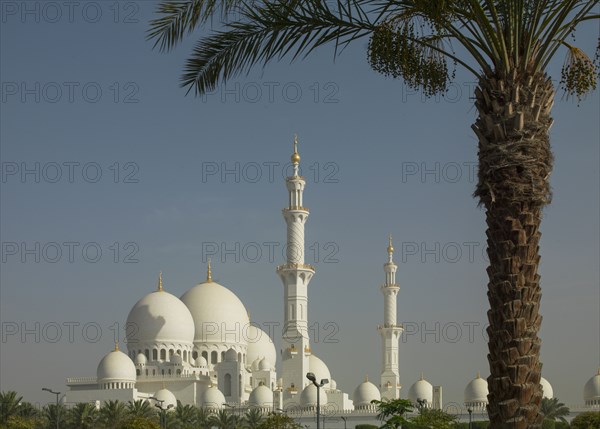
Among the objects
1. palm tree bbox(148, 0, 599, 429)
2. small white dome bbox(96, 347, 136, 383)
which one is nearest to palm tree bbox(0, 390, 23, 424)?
small white dome bbox(96, 347, 136, 383)

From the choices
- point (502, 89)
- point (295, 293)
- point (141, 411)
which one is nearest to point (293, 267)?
point (295, 293)

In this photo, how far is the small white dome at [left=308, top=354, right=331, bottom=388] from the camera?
80.9m

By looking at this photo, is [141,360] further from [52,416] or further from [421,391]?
Result: [52,416]

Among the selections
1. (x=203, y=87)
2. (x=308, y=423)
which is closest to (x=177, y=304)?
(x=308, y=423)

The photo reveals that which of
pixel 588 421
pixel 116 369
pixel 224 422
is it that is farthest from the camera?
pixel 116 369

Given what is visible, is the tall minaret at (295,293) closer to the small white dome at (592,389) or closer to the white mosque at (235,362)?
the white mosque at (235,362)

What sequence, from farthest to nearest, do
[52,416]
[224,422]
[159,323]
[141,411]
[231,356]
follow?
1. [231,356]
2. [159,323]
3. [224,422]
4. [141,411]
5. [52,416]

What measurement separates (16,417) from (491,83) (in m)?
43.0

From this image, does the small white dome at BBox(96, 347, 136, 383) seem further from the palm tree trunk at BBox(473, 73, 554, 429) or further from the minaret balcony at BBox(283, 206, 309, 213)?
the palm tree trunk at BBox(473, 73, 554, 429)

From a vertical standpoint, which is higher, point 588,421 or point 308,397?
point 308,397

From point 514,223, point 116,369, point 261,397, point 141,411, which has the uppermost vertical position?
point 514,223

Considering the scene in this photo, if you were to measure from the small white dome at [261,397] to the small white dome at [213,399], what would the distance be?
87.1 inches

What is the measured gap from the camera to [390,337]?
79562 millimetres

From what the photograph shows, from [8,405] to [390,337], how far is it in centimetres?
3442
